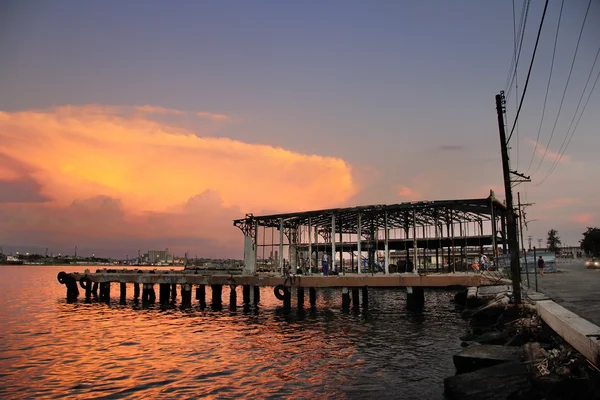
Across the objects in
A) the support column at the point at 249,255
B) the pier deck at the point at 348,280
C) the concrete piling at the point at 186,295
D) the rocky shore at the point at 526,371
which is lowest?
the concrete piling at the point at 186,295

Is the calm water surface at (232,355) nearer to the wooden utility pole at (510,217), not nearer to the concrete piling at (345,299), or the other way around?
the concrete piling at (345,299)

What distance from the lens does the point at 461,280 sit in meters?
30.5

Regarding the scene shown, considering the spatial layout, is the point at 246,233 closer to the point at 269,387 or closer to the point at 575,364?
the point at 269,387

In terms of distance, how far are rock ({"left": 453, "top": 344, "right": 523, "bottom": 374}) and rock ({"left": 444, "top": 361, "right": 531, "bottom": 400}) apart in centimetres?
97

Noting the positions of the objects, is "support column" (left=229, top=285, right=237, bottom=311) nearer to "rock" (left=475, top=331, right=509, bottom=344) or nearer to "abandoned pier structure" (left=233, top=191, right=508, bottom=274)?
"abandoned pier structure" (left=233, top=191, right=508, bottom=274)

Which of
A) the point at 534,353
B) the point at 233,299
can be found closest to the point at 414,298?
the point at 233,299

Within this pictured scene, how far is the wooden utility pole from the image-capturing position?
19.5 meters

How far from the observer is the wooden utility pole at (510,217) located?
19531 mm

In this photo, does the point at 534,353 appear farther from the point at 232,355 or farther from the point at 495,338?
the point at 232,355

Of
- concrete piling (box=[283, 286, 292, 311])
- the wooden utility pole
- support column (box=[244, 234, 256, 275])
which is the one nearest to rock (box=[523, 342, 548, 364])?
the wooden utility pole

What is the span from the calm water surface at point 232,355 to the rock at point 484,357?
118cm

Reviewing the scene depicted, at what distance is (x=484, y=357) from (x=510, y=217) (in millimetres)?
8489

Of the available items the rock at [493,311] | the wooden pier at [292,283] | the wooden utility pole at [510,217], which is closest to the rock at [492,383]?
the wooden utility pole at [510,217]

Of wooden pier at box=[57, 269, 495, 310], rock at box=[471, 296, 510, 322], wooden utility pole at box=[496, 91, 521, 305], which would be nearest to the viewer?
wooden utility pole at box=[496, 91, 521, 305]
